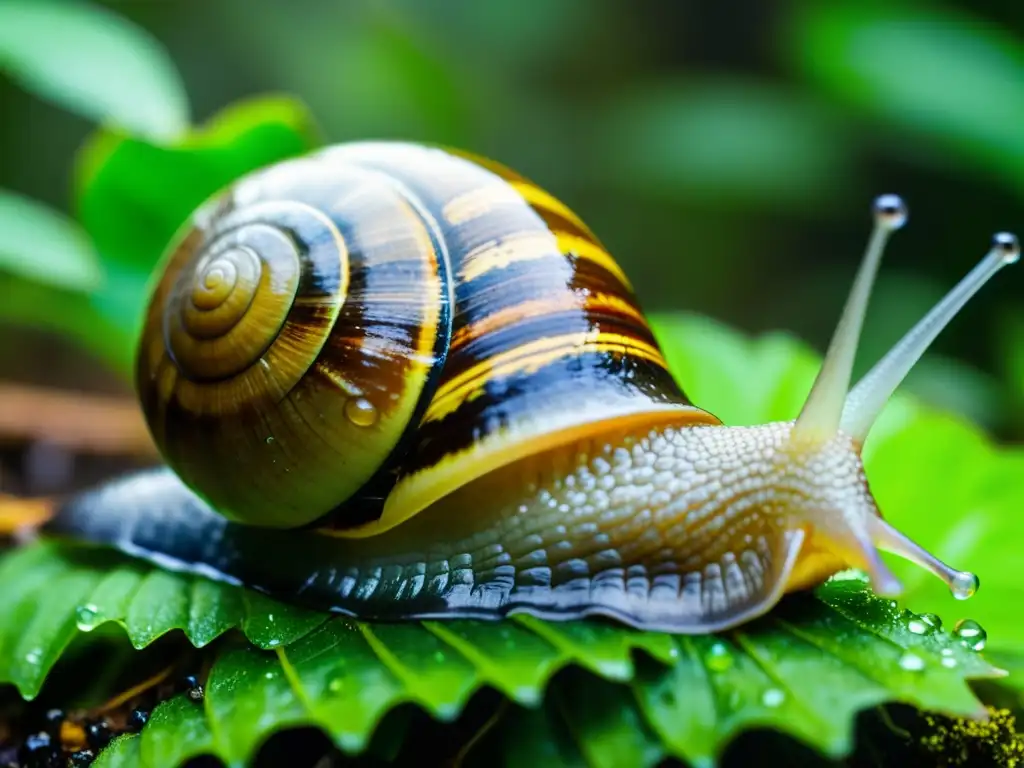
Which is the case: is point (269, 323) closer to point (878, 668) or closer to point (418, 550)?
point (418, 550)

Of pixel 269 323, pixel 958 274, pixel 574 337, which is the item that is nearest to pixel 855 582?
pixel 574 337

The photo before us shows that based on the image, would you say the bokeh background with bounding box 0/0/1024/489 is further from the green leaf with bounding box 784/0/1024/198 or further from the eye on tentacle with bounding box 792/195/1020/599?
the eye on tentacle with bounding box 792/195/1020/599

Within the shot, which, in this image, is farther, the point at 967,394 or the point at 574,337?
the point at 967,394

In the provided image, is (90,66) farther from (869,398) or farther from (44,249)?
(869,398)

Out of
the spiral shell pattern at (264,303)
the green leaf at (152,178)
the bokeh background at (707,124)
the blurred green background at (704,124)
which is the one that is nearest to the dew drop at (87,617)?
the spiral shell pattern at (264,303)

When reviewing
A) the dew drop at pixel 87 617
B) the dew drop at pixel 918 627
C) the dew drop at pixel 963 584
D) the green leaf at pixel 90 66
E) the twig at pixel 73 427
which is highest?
the green leaf at pixel 90 66

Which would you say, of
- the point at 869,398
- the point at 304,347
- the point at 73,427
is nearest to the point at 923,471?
the point at 869,398

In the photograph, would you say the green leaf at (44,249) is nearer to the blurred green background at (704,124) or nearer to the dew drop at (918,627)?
the blurred green background at (704,124)
